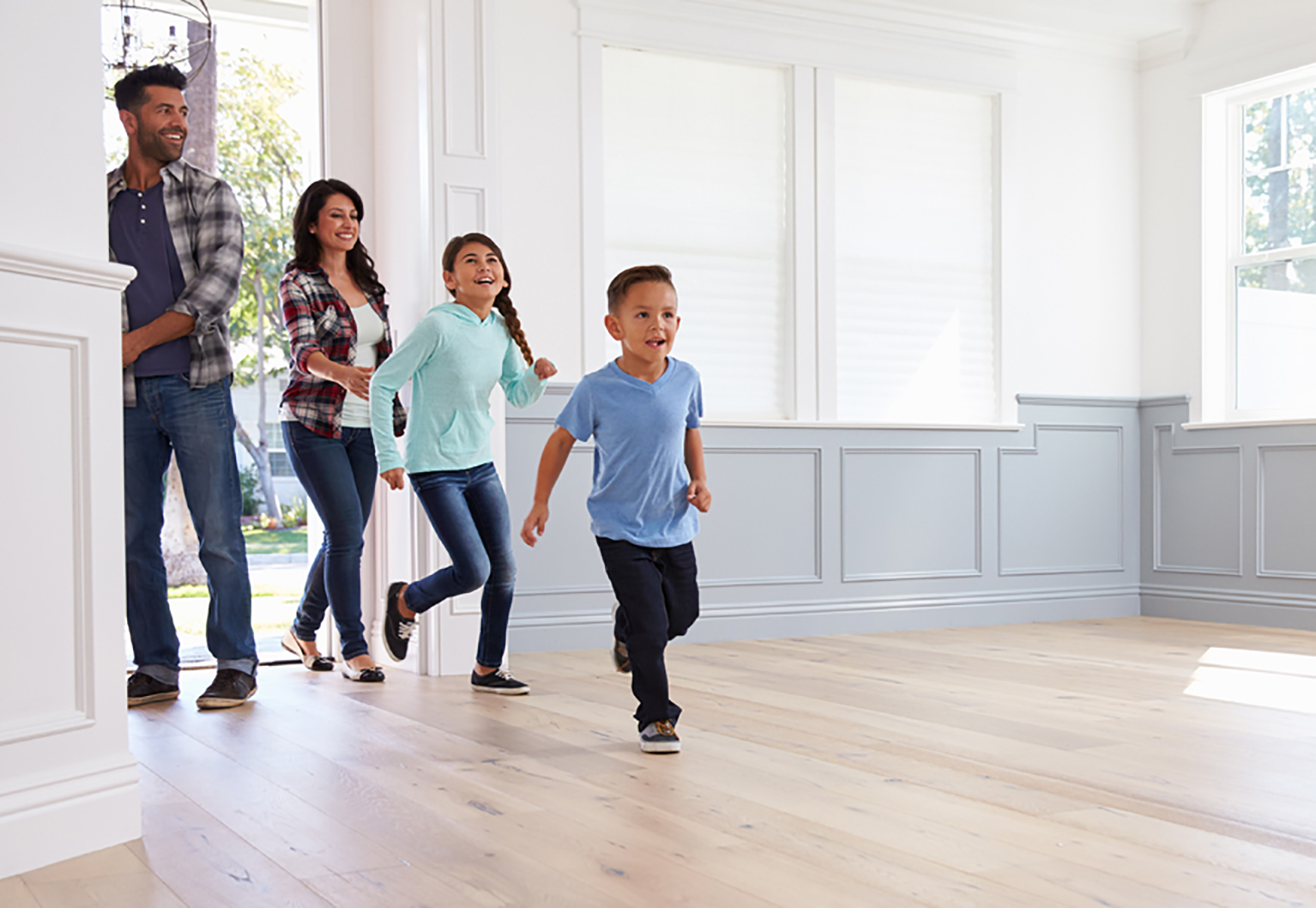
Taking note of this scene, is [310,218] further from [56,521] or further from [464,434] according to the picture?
[56,521]

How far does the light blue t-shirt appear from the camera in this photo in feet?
8.47

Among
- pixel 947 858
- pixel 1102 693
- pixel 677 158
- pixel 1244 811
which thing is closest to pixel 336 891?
pixel 947 858

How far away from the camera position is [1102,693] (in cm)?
329

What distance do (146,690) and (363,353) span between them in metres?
1.10

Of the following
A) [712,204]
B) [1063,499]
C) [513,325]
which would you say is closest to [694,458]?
[513,325]

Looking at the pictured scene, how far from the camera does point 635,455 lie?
2.58 meters

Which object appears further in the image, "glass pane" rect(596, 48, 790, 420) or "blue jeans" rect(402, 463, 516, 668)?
"glass pane" rect(596, 48, 790, 420)

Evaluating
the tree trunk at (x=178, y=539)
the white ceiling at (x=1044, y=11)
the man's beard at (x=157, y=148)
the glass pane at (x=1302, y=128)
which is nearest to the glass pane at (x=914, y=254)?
the white ceiling at (x=1044, y=11)

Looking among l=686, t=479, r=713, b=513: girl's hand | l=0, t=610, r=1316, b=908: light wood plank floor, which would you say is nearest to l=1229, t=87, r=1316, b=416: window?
l=0, t=610, r=1316, b=908: light wood plank floor

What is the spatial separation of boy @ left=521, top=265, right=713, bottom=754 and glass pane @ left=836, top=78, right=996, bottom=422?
2536mm

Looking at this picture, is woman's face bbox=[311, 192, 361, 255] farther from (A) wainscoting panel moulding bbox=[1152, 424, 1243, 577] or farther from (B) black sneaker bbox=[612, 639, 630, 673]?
(A) wainscoting panel moulding bbox=[1152, 424, 1243, 577]

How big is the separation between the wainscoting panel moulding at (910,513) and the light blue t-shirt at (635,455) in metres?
2.48

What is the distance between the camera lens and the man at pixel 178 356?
3014 millimetres

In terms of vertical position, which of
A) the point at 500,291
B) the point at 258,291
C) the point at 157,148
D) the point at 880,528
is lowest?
the point at 880,528
